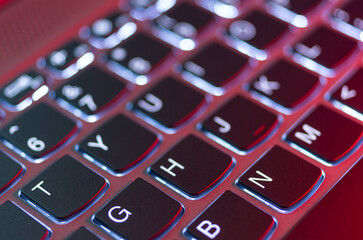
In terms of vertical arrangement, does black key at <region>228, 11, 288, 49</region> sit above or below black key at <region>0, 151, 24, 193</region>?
above

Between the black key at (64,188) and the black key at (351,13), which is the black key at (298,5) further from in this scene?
the black key at (64,188)

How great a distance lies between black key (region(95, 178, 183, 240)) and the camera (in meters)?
0.43

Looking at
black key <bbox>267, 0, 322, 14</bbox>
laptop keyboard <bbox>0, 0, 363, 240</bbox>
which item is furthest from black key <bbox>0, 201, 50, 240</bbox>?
black key <bbox>267, 0, 322, 14</bbox>

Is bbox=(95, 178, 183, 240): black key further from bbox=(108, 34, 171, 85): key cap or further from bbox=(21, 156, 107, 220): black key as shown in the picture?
bbox=(108, 34, 171, 85): key cap

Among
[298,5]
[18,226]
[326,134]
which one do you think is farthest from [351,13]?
[18,226]

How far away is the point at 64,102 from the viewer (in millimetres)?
511

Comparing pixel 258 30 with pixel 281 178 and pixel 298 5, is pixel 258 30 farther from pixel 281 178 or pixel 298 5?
pixel 281 178

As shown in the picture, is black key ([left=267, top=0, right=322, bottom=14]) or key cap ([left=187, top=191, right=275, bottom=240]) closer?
key cap ([left=187, top=191, right=275, bottom=240])

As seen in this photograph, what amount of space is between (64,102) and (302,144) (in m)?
0.20

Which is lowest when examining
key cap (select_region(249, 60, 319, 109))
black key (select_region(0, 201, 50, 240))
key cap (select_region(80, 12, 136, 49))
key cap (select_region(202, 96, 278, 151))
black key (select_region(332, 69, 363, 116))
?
black key (select_region(0, 201, 50, 240))

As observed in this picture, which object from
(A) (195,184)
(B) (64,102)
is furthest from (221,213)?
(B) (64,102)

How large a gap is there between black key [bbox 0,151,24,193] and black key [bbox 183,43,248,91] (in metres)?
0.17

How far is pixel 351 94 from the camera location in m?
0.51

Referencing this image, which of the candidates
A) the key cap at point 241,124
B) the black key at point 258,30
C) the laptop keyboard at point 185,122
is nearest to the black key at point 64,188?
the laptop keyboard at point 185,122
